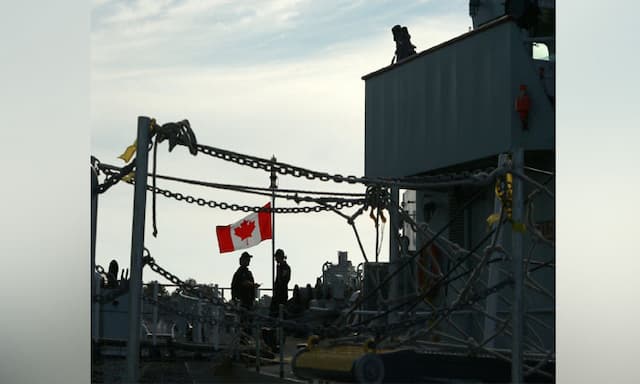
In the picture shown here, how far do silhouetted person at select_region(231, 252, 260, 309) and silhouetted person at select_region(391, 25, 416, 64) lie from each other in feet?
8.76

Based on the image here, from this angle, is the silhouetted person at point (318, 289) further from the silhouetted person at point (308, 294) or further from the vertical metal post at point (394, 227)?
the vertical metal post at point (394, 227)

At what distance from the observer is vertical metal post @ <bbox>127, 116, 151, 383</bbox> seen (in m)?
5.38

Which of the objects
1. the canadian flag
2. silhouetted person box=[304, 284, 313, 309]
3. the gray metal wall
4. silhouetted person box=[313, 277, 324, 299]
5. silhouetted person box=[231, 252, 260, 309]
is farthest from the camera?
silhouetted person box=[313, 277, 324, 299]

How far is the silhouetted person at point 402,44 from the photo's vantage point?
10797 millimetres

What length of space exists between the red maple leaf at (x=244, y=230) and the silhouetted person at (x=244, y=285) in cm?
163

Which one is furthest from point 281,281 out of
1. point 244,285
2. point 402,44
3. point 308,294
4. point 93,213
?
point 308,294

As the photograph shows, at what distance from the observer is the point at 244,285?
10.5 meters

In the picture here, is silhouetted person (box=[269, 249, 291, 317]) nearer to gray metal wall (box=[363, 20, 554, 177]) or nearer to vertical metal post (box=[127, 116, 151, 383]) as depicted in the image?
gray metal wall (box=[363, 20, 554, 177])

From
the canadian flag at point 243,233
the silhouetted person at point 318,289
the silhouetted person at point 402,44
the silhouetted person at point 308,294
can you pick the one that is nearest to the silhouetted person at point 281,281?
the canadian flag at point 243,233

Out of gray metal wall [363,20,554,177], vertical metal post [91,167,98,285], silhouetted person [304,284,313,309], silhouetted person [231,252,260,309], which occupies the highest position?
gray metal wall [363,20,554,177]

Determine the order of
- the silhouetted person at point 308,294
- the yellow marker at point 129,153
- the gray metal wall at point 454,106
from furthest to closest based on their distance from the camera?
the silhouetted person at point 308,294 → the gray metal wall at point 454,106 → the yellow marker at point 129,153

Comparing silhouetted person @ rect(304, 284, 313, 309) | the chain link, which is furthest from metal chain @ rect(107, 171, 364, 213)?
silhouetted person @ rect(304, 284, 313, 309)
